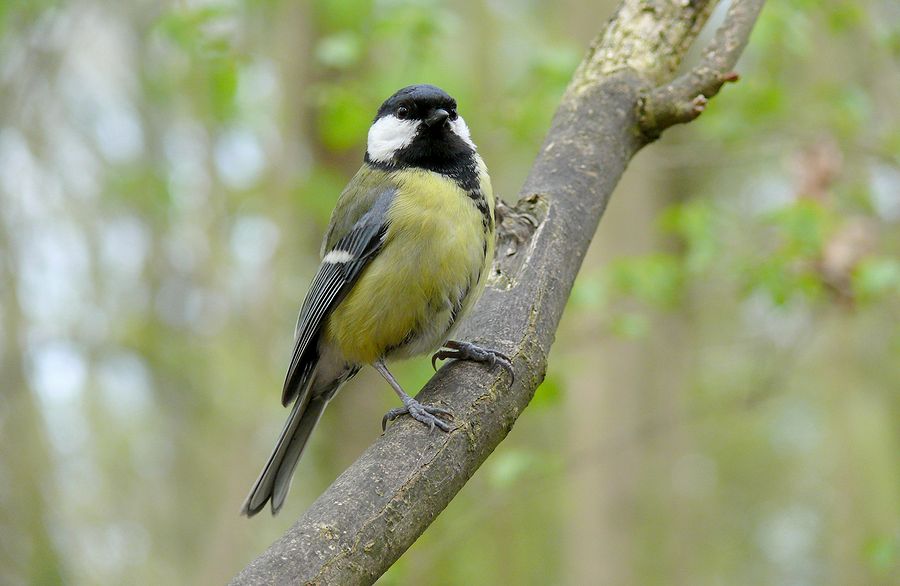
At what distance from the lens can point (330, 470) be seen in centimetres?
657

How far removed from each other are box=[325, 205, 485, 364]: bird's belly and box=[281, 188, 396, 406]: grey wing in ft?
0.11

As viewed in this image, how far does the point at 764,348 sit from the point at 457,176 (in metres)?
3.66

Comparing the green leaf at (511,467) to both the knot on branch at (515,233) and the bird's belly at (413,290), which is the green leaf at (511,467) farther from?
the knot on branch at (515,233)

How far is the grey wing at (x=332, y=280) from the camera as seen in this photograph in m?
3.07

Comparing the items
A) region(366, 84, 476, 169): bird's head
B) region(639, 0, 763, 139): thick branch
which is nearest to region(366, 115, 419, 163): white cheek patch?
region(366, 84, 476, 169): bird's head

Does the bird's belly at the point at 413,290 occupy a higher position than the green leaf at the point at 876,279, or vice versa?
the bird's belly at the point at 413,290

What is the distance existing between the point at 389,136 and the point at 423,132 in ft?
0.55

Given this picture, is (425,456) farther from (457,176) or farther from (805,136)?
(805,136)

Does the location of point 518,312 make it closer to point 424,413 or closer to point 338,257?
point 424,413

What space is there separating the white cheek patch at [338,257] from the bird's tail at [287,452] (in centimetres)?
41

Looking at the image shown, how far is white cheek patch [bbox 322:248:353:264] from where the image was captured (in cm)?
317

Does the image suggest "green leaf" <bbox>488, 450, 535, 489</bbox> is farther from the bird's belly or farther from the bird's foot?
the bird's foot

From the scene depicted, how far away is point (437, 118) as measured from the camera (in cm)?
314

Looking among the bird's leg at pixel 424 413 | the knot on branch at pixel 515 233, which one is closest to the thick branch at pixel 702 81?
the knot on branch at pixel 515 233
